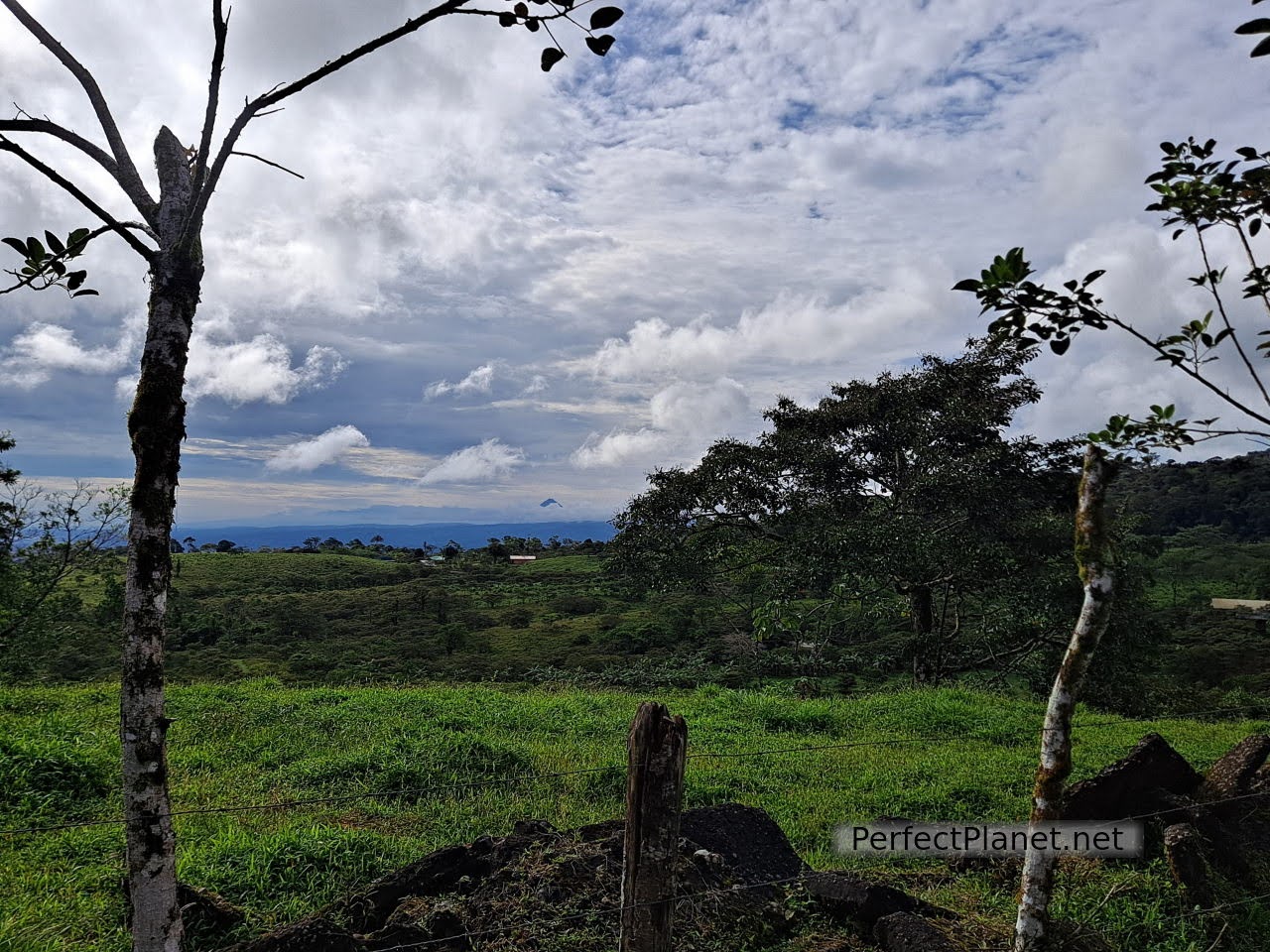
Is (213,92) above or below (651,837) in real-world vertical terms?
above

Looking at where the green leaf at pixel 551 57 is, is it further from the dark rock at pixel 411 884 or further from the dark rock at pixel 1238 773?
the dark rock at pixel 1238 773

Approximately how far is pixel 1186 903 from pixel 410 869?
239 inches

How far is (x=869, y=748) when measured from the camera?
1250cm

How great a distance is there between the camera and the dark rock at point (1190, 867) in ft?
18.4

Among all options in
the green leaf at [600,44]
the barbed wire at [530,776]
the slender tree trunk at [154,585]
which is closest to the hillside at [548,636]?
the barbed wire at [530,776]

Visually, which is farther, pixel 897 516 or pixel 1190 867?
pixel 897 516

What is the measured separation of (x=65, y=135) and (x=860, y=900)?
688 centimetres

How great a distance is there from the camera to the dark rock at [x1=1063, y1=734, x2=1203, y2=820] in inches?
260

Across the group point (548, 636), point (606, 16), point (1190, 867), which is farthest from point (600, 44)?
point (548, 636)

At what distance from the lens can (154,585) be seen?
371 centimetres

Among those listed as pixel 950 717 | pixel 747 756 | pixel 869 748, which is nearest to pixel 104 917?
pixel 747 756

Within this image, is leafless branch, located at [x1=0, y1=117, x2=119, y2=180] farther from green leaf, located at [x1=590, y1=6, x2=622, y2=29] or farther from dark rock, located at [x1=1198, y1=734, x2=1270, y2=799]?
dark rock, located at [x1=1198, y1=734, x2=1270, y2=799]

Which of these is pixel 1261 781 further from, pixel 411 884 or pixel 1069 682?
pixel 411 884

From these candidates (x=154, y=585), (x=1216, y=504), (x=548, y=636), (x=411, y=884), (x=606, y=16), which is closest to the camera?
(x=606, y=16)
